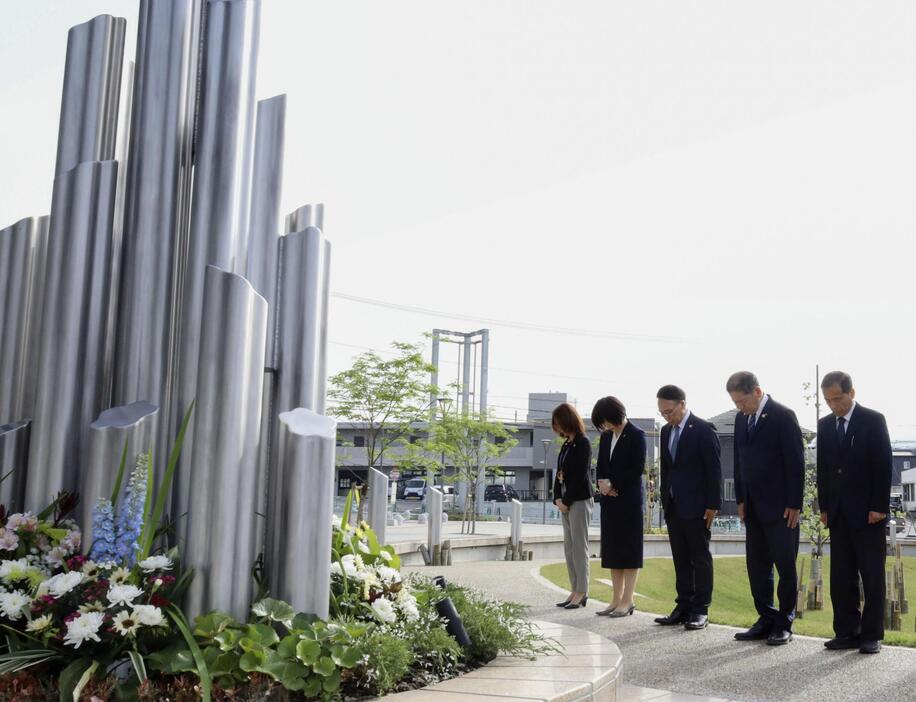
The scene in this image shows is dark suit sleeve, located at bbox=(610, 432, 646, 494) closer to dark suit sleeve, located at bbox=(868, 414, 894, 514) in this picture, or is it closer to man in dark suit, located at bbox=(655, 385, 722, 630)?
man in dark suit, located at bbox=(655, 385, 722, 630)

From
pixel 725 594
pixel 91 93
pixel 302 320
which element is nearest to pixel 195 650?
pixel 302 320

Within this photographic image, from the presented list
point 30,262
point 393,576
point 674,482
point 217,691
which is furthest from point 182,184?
point 674,482

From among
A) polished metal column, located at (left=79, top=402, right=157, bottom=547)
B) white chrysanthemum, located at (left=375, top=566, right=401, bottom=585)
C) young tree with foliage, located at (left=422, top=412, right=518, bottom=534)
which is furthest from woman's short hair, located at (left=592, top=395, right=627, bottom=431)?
young tree with foliage, located at (left=422, top=412, right=518, bottom=534)

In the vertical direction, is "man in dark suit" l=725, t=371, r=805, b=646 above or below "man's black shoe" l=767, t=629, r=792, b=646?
above

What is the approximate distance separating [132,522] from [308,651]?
1.02 metres

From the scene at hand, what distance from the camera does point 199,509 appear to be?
412 cm

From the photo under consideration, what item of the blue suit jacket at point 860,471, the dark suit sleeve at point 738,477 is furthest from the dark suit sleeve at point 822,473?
the dark suit sleeve at point 738,477

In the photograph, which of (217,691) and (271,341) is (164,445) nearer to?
(271,341)

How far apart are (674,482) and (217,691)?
5.29 m

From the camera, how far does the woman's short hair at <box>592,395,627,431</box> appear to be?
8242 mm

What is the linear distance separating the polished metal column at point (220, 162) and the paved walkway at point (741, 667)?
3294 mm

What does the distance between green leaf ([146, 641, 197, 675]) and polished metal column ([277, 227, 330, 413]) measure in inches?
58.7

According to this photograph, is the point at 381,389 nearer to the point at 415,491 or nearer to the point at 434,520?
the point at 434,520

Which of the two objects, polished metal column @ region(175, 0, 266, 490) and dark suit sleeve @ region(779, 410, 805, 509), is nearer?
polished metal column @ region(175, 0, 266, 490)
